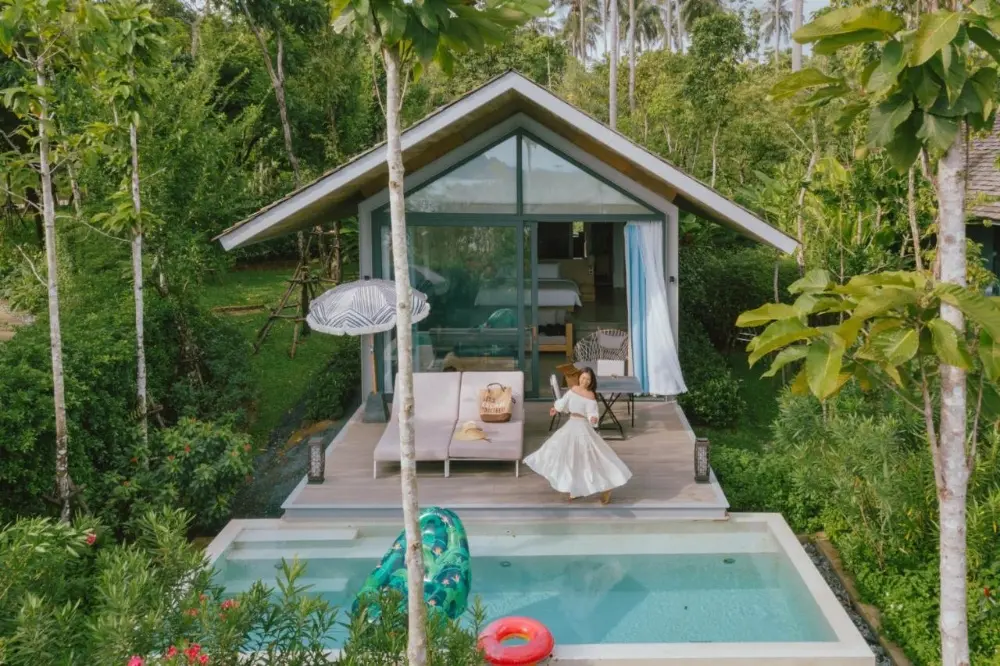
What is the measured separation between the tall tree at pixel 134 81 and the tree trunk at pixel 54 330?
82 cm

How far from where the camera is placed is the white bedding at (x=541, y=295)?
1229cm

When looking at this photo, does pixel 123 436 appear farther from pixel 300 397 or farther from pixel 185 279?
pixel 300 397

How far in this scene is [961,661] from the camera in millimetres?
3998

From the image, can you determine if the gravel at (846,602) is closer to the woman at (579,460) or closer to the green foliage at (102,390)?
the woman at (579,460)

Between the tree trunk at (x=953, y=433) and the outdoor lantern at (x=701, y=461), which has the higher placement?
the tree trunk at (x=953, y=433)

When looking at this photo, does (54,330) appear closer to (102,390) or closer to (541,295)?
(102,390)

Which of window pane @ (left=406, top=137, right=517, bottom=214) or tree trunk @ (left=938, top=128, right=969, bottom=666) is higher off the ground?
window pane @ (left=406, top=137, right=517, bottom=214)

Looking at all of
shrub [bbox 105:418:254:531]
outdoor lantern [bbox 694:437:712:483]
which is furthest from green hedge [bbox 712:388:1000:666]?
shrub [bbox 105:418:254:531]

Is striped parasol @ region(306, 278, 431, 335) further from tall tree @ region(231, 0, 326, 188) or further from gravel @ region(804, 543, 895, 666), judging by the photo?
tall tree @ region(231, 0, 326, 188)

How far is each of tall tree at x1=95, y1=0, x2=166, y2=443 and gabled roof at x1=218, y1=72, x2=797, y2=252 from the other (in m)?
1.38

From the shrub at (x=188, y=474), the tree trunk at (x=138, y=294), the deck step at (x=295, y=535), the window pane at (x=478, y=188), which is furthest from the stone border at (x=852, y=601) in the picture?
the tree trunk at (x=138, y=294)

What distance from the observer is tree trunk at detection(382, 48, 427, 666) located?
409cm

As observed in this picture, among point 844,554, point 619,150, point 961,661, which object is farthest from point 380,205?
point 961,661

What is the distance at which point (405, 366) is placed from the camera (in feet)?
13.9
